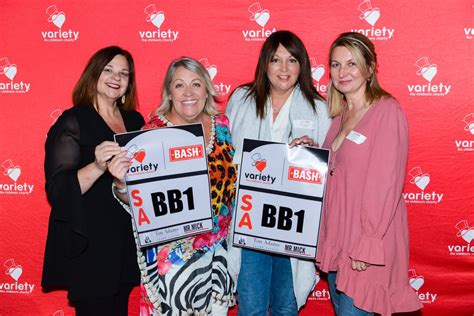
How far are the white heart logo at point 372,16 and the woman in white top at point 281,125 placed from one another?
0.86 m

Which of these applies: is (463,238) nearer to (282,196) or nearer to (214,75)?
(282,196)

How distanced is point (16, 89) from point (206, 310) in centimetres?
211

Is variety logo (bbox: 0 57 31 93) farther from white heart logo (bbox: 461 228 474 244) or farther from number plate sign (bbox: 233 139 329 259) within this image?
white heart logo (bbox: 461 228 474 244)

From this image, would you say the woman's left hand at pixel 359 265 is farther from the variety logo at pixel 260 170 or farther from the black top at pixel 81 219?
the black top at pixel 81 219

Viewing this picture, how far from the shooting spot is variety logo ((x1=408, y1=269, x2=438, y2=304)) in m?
3.33

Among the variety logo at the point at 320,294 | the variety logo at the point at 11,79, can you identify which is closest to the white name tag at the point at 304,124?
the variety logo at the point at 320,294

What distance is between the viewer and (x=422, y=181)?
3.26 meters

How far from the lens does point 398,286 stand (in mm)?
2186

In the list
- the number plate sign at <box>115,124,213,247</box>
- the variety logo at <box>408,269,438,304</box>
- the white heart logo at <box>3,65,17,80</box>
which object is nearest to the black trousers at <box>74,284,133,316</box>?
the number plate sign at <box>115,124,213,247</box>

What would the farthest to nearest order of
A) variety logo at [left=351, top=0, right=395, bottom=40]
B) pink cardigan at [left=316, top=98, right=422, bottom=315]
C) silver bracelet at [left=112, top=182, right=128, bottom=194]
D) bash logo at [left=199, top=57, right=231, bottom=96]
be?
bash logo at [left=199, top=57, right=231, bottom=96] < variety logo at [left=351, top=0, right=395, bottom=40] < silver bracelet at [left=112, top=182, right=128, bottom=194] < pink cardigan at [left=316, top=98, right=422, bottom=315]

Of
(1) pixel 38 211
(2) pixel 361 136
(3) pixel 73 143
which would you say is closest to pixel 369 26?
(2) pixel 361 136

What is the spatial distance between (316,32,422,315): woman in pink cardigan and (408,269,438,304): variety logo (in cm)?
121

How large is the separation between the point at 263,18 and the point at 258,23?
0.05 m

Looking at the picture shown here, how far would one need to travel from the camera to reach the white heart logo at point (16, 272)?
3.47 metres
